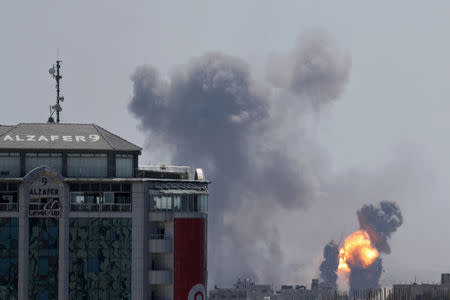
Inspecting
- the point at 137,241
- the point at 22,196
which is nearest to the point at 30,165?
the point at 22,196

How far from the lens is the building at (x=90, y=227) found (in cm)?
17662

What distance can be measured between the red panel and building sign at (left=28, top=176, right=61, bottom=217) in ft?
53.0

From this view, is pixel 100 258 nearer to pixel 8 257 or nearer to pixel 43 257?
pixel 43 257

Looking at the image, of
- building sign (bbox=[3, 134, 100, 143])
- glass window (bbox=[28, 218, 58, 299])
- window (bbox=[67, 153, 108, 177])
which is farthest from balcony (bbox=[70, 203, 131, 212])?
building sign (bbox=[3, 134, 100, 143])

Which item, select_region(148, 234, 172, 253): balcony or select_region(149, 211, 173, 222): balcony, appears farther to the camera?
select_region(149, 211, 173, 222): balcony

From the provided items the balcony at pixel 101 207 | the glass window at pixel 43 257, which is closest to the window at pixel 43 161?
the balcony at pixel 101 207

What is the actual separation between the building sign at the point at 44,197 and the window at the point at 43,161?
8.50ft

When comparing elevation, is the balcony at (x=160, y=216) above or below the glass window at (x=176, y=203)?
below

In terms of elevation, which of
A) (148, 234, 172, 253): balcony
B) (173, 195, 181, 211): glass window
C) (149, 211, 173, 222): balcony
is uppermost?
(173, 195, 181, 211): glass window

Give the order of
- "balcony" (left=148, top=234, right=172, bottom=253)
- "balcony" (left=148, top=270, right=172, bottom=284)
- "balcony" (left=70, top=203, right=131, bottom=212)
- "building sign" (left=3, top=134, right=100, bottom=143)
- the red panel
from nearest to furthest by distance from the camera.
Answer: "balcony" (left=148, top=270, right=172, bottom=284)
"balcony" (left=148, top=234, right=172, bottom=253)
"balcony" (left=70, top=203, right=131, bottom=212)
the red panel
"building sign" (left=3, top=134, right=100, bottom=143)

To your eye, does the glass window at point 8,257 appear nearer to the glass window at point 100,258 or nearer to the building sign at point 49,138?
the glass window at point 100,258

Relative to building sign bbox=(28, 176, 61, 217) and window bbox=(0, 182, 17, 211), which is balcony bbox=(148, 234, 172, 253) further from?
window bbox=(0, 182, 17, 211)

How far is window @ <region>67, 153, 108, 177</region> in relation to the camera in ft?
590

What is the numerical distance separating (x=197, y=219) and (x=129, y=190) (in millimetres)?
10330
